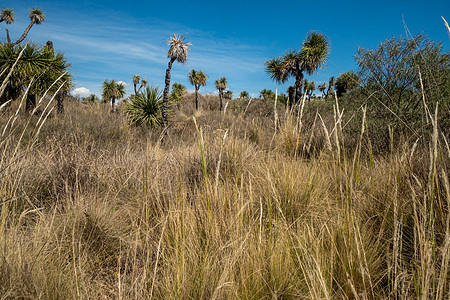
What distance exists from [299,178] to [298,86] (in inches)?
728

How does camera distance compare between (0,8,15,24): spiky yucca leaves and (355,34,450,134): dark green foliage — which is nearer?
(355,34,450,134): dark green foliage

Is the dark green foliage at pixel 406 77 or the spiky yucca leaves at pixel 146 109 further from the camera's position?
the spiky yucca leaves at pixel 146 109

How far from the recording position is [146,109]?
476 inches

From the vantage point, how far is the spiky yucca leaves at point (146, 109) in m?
11.8

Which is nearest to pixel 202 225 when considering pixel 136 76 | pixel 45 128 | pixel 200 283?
pixel 200 283

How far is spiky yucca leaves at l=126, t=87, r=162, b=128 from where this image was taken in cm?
1175

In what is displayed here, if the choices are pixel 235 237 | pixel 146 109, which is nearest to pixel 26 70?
pixel 146 109

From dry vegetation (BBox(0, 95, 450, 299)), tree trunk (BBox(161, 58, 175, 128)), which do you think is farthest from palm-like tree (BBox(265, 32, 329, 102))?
dry vegetation (BBox(0, 95, 450, 299))

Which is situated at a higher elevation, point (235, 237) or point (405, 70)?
point (405, 70)

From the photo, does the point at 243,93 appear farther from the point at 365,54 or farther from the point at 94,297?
the point at 94,297

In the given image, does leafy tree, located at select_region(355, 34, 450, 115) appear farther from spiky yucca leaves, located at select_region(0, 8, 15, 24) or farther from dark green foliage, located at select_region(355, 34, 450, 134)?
spiky yucca leaves, located at select_region(0, 8, 15, 24)

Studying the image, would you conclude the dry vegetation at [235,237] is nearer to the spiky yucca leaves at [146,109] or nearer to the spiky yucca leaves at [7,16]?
the spiky yucca leaves at [146,109]

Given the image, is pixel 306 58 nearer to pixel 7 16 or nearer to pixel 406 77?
pixel 406 77

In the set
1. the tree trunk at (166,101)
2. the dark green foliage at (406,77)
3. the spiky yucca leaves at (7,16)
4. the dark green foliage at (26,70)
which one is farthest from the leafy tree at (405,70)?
the spiky yucca leaves at (7,16)
